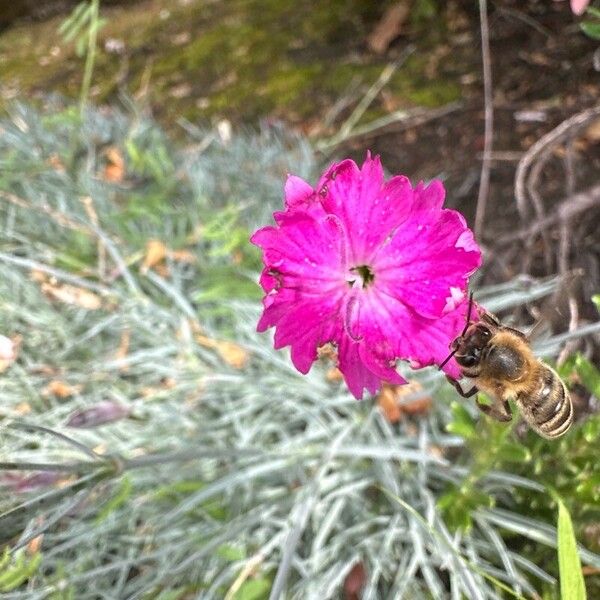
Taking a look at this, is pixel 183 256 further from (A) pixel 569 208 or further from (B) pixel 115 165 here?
(A) pixel 569 208

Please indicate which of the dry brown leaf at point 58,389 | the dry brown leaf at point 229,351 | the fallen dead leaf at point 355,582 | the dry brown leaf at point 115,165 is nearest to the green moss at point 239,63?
the dry brown leaf at point 115,165

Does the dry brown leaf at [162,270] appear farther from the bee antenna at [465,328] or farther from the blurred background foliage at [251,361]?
the bee antenna at [465,328]

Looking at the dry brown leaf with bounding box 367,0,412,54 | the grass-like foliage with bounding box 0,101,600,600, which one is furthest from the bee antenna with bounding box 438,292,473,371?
the dry brown leaf with bounding box 367,0,412,54

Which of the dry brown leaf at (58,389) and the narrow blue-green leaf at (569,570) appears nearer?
the narrow blue-green leaf at (569,570)

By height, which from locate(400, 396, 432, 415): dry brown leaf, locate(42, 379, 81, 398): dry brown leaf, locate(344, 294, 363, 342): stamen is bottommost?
locate(400, 396, 432, 415): dry brown leaf

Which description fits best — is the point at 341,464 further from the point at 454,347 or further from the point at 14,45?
the point at 14,45

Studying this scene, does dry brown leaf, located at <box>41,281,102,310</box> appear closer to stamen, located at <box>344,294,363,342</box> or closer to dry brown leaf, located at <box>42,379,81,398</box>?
dry brown leaf, located at <box>42,379,81,398</box>
